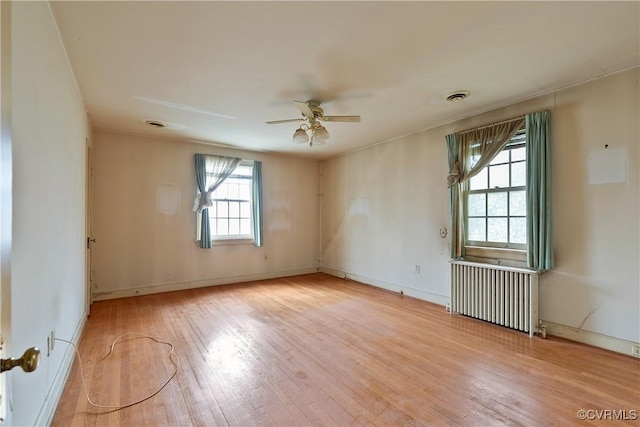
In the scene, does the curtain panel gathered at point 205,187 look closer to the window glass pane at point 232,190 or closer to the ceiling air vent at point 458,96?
the window glass pane at point 232,190

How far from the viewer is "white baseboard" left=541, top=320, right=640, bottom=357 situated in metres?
2.69

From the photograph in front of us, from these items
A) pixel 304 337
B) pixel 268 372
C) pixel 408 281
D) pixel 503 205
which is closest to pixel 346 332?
pixel 304 337

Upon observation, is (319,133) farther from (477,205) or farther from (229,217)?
(229,217)

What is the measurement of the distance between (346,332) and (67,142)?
3.23 metres

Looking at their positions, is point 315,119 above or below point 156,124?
below

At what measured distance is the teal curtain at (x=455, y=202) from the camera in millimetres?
3926

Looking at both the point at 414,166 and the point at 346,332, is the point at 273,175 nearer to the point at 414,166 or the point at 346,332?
the point at 414,166

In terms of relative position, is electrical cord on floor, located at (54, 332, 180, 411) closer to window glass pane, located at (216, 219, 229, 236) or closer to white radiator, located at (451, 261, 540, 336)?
window glass pane, located at (216, 219, 229, 236)

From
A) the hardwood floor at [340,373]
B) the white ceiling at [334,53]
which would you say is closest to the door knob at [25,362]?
the hardwood floor at [340,373]

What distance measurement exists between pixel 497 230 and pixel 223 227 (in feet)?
14.9

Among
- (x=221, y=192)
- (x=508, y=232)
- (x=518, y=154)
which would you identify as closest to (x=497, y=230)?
(x=508, y=232)

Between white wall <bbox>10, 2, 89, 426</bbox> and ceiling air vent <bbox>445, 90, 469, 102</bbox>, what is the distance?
3.44 m

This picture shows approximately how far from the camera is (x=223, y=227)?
5641 mm

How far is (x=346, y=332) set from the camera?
325cm
